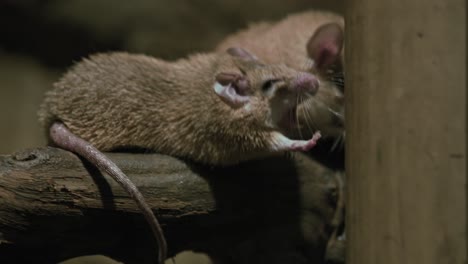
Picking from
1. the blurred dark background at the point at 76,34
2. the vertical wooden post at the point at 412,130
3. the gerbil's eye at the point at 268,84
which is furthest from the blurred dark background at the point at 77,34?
the vertical wooden post at the point at 412,130

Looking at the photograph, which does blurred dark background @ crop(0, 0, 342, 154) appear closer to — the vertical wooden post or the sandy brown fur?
the sandy brown fur

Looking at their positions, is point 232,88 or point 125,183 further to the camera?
point 232,88

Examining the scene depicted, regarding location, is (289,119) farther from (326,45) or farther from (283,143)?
(326,45)

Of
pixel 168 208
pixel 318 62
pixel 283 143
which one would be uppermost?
pixel 318 62

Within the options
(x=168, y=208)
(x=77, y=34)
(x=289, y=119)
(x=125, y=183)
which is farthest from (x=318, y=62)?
(x=77, y=34)

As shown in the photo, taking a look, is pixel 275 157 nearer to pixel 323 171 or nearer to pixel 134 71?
pixel 323 171

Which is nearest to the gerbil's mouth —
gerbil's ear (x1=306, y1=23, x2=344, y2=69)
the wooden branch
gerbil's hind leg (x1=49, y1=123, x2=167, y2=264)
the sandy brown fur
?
the sandy brown fur
